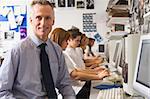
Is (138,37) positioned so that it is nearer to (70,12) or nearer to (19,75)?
(19,75)

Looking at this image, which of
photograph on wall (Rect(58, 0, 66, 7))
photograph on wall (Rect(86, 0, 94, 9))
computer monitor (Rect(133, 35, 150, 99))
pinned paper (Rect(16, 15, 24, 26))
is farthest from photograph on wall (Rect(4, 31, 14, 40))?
computer monitor (Rect(133, 35, 150, 99))

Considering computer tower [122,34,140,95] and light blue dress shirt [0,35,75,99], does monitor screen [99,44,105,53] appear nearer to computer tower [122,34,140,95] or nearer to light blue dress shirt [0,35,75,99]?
computer tower [122,34,140,95]

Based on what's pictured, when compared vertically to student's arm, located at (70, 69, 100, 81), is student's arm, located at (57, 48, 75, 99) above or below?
above

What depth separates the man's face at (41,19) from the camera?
1495 millimetres

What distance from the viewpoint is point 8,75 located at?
1367mm

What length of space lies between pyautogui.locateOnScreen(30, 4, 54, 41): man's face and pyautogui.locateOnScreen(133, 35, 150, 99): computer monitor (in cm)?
52

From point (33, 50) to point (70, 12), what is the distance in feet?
10.6

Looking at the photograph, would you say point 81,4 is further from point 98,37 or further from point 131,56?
point 131,56

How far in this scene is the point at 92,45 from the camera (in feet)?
15.4

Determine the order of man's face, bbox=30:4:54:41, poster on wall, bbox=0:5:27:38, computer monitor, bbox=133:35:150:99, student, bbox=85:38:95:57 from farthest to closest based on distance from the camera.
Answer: poster on wall, bbox=0:5:27:38 → student, bbox=85:38:95:57 → man's face, bbox=30:4:54:41 → computer monitor, bbox=133:35:150:99

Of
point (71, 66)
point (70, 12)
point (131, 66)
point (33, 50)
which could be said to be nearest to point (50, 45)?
point (33, 50)

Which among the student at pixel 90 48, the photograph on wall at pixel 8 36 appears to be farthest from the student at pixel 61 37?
the photograph on wall at pixel 8 36

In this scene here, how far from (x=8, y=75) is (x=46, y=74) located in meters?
0.22

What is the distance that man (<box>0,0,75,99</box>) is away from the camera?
1.38m
